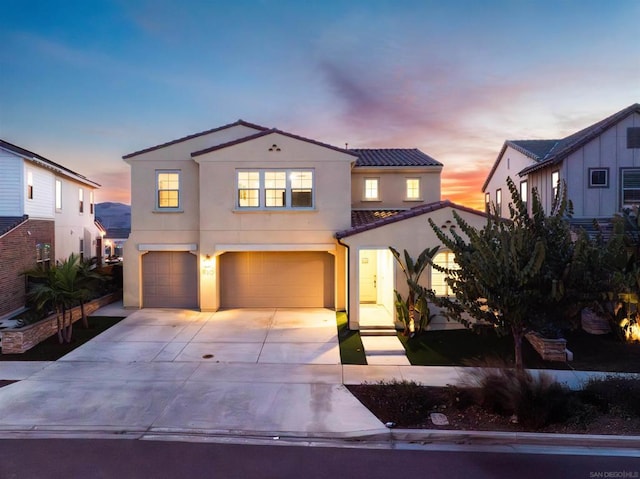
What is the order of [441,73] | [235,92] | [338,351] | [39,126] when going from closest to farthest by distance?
[338,351] < [441,73] < [235,92] < [39,126]

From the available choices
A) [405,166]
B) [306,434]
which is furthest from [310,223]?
[306,434]

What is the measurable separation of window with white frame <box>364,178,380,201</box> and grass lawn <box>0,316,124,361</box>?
11598 millimetres

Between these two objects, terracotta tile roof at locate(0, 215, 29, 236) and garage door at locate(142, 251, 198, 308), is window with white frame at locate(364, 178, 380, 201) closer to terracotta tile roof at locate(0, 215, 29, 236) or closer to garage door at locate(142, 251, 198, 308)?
garage door at locate(142, 251, 198, 308)

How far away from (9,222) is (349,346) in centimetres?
1375

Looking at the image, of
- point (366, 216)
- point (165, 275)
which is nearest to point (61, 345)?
point (165, 275)

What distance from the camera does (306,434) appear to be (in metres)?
6.43

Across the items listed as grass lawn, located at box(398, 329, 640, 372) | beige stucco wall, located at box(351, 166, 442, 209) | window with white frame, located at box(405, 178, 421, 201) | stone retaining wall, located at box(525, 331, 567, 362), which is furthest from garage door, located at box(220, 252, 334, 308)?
stone retaining wall, located at box(525, 331, 567, 362)

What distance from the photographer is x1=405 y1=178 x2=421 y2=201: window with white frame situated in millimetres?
18422

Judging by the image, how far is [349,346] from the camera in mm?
11375

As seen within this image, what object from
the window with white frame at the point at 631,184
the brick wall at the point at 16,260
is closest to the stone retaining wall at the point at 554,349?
the window with white frame at the point at 631,184

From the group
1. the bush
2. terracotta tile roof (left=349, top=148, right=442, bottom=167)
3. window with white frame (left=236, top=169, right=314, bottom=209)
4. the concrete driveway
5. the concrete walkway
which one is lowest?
the concrete walkway

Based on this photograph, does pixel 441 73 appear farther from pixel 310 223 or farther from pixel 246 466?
pixel 246 466

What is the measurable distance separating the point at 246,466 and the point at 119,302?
558 inches

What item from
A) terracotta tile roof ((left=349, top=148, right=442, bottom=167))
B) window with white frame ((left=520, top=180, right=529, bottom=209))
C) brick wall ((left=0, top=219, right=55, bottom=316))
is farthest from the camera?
window with white frame ((left=520, top=180, right=529, bottom=209))
